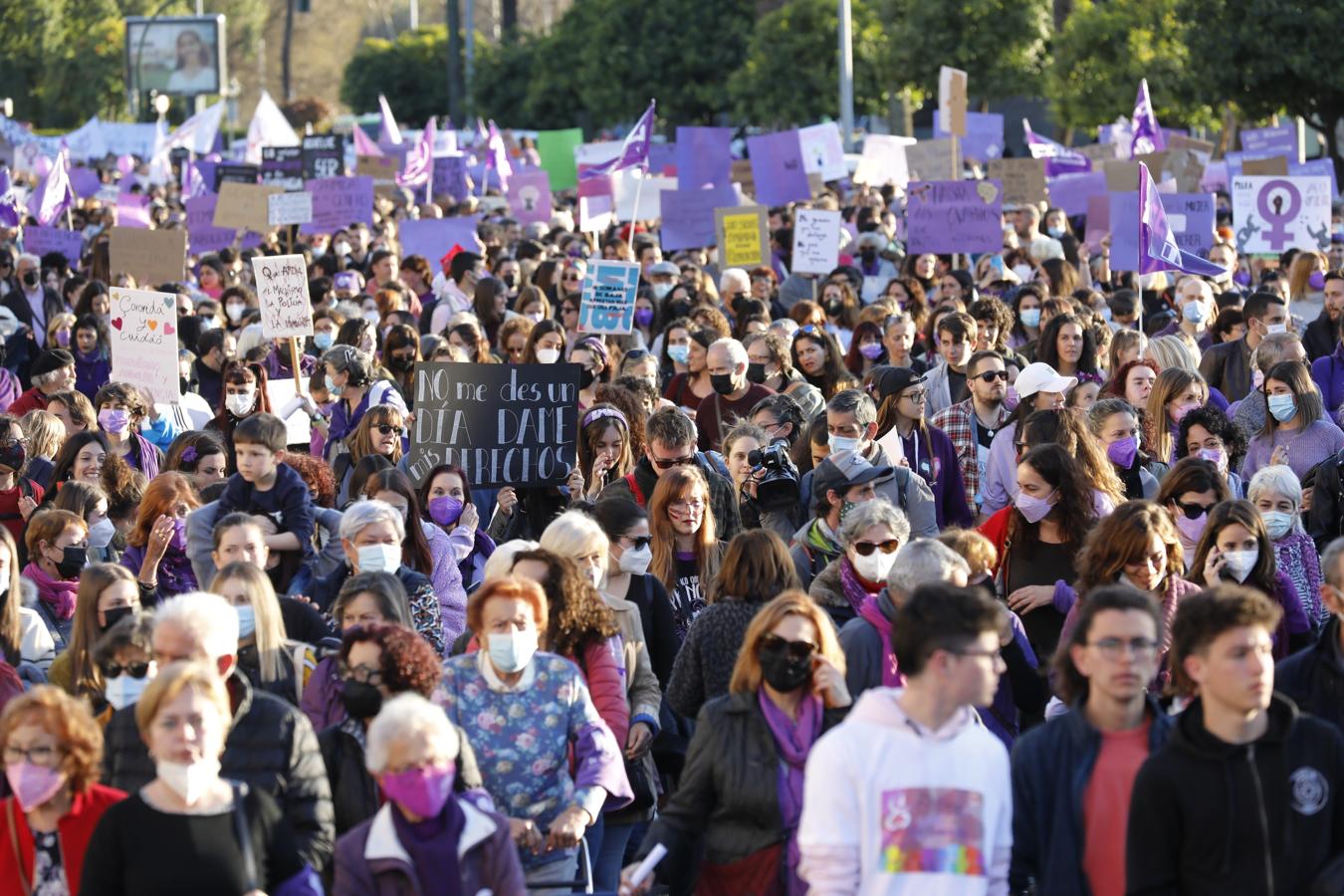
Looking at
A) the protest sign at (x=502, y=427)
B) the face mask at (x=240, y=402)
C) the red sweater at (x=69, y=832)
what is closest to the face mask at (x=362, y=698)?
the red sweater at (x=69, y=832)

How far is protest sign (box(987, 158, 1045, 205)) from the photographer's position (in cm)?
2045

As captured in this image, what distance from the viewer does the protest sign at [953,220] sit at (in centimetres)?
1642

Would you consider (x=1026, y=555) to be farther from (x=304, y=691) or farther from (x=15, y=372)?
(x=15, y=372)

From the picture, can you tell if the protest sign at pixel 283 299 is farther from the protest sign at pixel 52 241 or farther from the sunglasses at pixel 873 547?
the protest sign at pixel 52 241

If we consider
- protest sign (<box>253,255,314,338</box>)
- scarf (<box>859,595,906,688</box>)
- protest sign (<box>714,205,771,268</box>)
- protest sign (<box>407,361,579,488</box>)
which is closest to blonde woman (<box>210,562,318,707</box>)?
scarf (<box>859,595,906,688</box>)

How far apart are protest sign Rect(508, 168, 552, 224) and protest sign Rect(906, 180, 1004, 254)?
28.7 ft

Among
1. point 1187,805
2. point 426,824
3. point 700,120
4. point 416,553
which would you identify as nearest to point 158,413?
point 416,553

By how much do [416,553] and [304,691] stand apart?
1.85 m

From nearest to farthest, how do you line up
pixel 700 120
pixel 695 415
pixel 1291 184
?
1. pixel 695 415
2. pixel 1291 184
3. pixel 700 120

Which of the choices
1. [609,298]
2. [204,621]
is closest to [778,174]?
[609,298]

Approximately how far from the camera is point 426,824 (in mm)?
4895

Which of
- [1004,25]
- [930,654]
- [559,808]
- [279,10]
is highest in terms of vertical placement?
[279,10]

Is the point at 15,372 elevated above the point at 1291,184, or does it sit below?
below

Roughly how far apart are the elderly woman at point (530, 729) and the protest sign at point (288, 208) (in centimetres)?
1459
